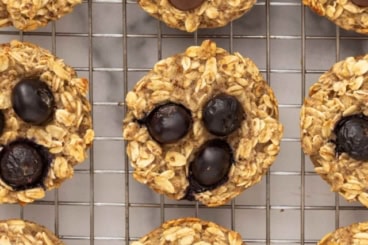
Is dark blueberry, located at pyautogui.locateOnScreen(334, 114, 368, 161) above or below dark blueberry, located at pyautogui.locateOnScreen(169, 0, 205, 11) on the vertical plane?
below

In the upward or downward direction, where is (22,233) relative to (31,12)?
downward

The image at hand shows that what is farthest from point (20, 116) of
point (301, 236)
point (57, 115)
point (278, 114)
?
point (301, 236)

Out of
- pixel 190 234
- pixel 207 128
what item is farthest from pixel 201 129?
pixel 190 234

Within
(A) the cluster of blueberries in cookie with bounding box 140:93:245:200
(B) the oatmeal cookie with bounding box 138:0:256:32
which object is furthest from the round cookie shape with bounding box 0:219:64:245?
(B) the oatmeal cookie with bounding box 138:0:256:32

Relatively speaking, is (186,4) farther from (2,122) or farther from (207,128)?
(2,122)

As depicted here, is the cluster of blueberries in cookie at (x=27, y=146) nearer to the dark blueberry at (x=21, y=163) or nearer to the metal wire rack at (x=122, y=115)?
the dark blueberry at (x=21, y=163)

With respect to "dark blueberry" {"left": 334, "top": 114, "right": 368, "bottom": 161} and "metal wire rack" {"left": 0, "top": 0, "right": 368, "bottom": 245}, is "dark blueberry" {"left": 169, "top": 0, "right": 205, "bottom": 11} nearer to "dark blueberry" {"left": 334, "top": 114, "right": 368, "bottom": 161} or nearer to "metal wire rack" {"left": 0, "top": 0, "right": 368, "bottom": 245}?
"metal wire rack" {"left": 0, "top": 0, "right": 368, "bottom": 245}
